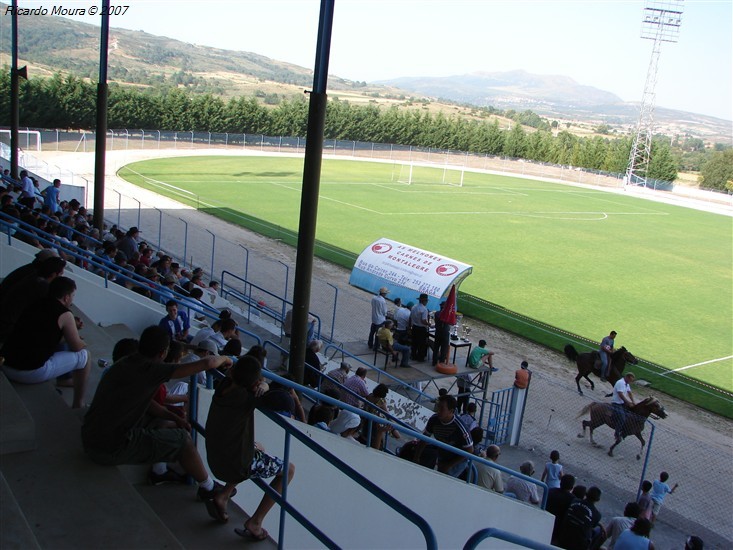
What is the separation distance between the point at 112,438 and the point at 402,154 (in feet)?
269

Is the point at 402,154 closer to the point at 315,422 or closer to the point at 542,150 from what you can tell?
the point at 542,150

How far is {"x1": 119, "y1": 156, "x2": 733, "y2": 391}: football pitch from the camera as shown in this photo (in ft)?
74.7

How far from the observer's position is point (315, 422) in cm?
725

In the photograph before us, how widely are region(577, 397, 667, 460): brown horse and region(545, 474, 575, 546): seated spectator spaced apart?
498 cm

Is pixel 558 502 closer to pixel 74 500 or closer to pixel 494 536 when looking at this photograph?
pixel 494 536

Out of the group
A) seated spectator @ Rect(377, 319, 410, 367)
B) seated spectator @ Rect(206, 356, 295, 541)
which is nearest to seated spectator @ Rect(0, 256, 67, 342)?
seated spectator @ Rect(206, 356, 295, 541)

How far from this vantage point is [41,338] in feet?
17.7

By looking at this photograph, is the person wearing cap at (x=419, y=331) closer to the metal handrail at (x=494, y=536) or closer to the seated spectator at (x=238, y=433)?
the seated spectator at (x=238, y=433)

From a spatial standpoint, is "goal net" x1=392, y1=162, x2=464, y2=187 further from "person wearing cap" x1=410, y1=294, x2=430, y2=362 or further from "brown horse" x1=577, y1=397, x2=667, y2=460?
"brown horse" x1=577, y1=397, x2=667, y2=460

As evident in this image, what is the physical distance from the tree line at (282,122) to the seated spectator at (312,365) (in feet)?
194

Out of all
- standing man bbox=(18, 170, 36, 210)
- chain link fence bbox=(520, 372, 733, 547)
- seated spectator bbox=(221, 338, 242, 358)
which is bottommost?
chain link fence bbox=(520, 372, 733, 547)

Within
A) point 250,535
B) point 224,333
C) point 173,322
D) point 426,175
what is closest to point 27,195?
point 173,322

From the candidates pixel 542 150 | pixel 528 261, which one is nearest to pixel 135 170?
pixel 528 261

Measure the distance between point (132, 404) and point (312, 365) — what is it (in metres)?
6.43
